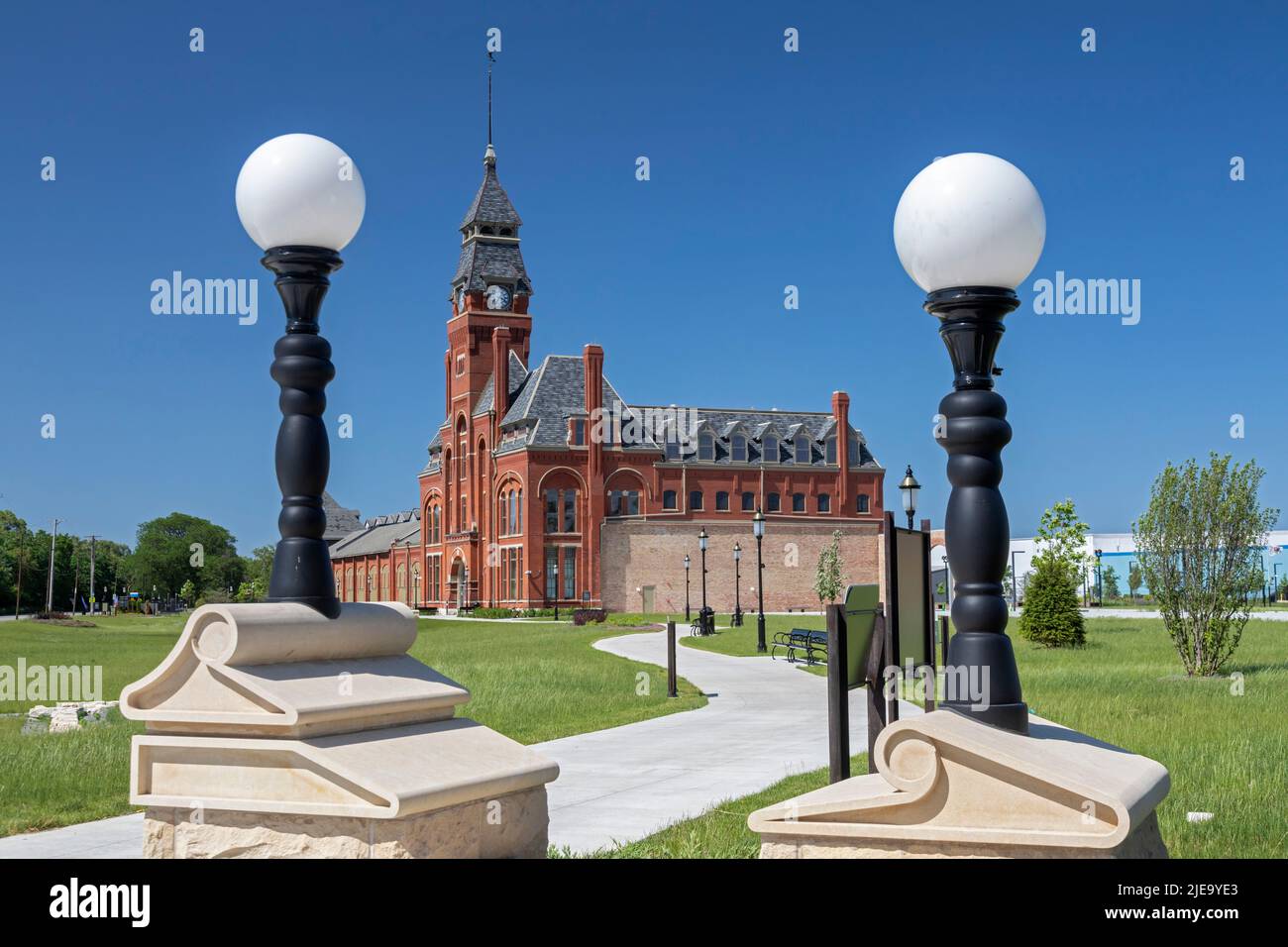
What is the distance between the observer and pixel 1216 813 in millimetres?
7613

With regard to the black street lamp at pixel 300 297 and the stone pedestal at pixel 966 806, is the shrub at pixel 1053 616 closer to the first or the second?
the stone pedestal at pixel 966 806

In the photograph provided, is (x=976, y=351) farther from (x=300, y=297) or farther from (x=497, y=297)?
(x=497, y=297)

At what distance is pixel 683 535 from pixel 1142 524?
50035mm

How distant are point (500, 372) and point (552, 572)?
44.3 feet

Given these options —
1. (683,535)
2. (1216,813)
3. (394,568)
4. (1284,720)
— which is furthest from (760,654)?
(394,568)

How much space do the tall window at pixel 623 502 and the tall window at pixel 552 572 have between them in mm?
4379

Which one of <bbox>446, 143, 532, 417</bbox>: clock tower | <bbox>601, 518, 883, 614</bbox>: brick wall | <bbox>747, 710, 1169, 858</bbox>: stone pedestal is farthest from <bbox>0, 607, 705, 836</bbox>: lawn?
<bbox>446, 143, 532, 417</bbox>: clock tower

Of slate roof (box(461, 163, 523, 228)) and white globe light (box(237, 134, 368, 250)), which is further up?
slate roof (box(461, 163, 523, 228))

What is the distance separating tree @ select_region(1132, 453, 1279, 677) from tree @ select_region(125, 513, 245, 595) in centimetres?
9525

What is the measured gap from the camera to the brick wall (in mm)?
68188

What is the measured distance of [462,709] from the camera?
1430cm

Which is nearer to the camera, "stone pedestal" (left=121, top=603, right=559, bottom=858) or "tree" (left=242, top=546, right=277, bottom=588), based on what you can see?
"stone pedestal" (left=121, top=603, right=559, bottom=858)

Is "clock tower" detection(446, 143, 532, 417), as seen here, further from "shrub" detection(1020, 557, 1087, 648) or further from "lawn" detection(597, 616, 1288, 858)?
"lawn" detection(597, 616, 1288, 858)
